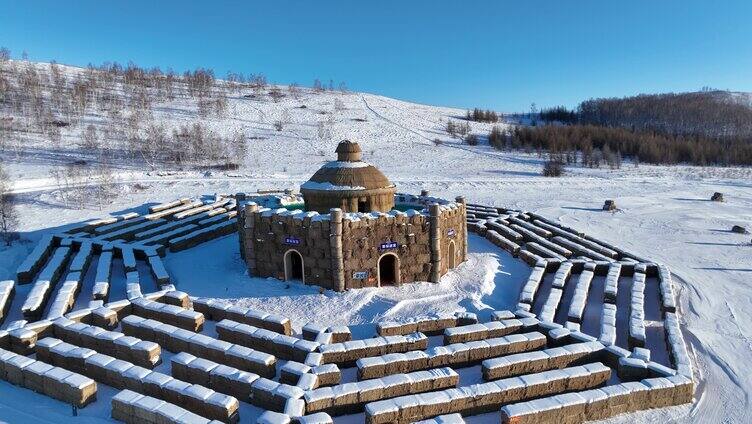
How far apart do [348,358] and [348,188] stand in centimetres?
974

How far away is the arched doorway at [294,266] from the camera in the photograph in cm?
2091

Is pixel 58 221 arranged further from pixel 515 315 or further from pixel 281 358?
pixel 515 315

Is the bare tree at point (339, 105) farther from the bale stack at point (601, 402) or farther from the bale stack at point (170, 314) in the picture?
the bale stack at point (601, 402)

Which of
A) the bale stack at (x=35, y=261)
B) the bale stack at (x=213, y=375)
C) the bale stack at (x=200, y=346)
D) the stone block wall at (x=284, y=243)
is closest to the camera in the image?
the bale stack at (x=213, y=375)

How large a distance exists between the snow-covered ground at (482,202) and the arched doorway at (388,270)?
2.50ft

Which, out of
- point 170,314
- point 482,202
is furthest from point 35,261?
point 482,202

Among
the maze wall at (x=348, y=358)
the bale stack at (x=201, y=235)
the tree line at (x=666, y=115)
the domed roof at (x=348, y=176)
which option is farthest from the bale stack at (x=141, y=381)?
the tree line at (x=666, y=115)

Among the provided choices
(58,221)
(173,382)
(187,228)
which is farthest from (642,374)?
(58,221)

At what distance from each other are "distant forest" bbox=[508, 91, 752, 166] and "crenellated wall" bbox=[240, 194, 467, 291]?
59.6 metres

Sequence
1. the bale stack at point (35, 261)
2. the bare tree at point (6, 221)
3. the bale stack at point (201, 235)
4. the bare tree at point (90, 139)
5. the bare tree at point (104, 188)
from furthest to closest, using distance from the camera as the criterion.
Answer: the bare tree at point (90, 139) → the bare tree at point (104, 188) → the bare tree at point (6, 221) → the bale stack at point (201, 235) → the bale stack at point (35, 261)

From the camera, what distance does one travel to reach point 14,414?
12.2m

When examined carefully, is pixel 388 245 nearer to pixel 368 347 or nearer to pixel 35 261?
pixel 368 347

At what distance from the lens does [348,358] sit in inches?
577

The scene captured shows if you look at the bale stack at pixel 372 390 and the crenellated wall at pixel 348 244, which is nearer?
the bale stack at pixel 372 390
